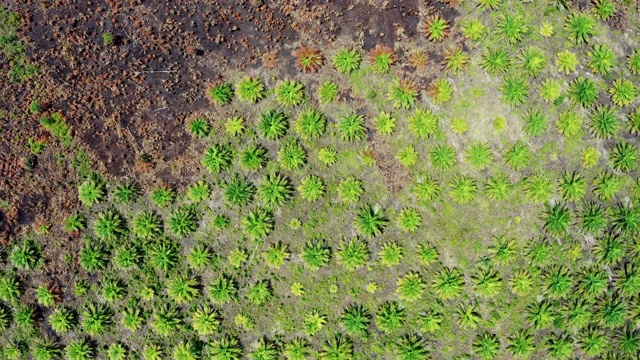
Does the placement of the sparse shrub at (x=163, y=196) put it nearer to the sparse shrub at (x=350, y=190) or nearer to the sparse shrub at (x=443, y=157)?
the sparse shrub at (x=350, y=190)

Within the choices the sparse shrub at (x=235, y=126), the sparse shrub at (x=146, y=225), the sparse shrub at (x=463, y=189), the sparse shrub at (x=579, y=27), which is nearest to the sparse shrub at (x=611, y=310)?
the sparse shrub at (x=463, y=189)

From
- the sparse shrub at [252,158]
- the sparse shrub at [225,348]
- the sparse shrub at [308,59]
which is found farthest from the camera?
the sparse shrub at [308,59]

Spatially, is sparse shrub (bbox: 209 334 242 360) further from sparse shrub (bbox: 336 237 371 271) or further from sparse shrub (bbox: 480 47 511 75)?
sparse shrub (bbox: 480 47 511 75)

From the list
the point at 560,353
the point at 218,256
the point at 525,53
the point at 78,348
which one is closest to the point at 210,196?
the point at 218,256

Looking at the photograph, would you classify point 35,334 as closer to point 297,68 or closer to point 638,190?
point 297,68

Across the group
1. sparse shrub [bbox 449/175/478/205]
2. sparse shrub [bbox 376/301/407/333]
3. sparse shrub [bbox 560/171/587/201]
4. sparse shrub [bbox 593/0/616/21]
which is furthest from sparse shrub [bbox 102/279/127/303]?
sparse shrub [bbox 593/0/616/21]

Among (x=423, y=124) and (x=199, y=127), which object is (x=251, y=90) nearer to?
(x=199, y=127)

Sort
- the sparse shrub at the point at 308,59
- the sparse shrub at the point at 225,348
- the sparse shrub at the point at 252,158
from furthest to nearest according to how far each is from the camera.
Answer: the sparse shrub at the point at 308,59, the sparse shrub at the point at 252,158, the sparse shrub at the point at 225,348
